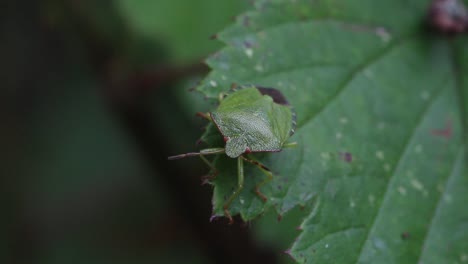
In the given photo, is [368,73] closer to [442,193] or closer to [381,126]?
Answer: [381,126]

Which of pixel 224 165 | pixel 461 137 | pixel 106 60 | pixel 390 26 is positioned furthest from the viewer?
pixel 106 60

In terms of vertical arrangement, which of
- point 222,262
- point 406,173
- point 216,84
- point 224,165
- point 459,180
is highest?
point 216,84

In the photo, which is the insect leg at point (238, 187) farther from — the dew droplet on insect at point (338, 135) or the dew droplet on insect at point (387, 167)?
the dew droplet on insect at point (387, 167)

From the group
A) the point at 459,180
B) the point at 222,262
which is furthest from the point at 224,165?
the point at 222,262

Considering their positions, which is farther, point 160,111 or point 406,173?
point 160,111

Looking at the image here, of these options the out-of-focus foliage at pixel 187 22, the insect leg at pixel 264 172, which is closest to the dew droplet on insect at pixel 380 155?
the insect leg at pixel 264 172

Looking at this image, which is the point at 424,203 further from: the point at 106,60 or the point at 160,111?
the point at 106,60

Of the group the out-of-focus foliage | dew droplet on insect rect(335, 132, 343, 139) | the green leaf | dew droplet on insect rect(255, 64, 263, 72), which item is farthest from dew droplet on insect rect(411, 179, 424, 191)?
the out-of-focus foliage
